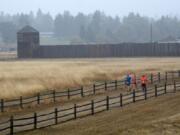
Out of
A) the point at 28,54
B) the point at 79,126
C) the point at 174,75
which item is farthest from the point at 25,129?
the point at 28,54

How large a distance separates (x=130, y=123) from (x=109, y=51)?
96.9m

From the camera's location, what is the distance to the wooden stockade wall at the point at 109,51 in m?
115

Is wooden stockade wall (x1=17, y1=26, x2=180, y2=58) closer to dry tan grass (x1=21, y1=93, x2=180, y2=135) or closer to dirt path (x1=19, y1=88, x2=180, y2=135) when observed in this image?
dry tan grass (x1=21, y1=93, x2=180, y2=135)

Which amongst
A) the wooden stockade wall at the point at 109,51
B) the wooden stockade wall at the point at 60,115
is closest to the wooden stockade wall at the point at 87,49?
the wooden stockade wall at the point at 109,51

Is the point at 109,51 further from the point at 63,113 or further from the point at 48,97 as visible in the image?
the point at 63,113

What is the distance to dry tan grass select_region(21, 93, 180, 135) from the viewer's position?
2123 cm

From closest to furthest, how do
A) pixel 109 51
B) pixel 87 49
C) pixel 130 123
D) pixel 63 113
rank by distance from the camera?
pixel 130 123 → pixel 63 113 → pixel 109 51 → pixel 87 49

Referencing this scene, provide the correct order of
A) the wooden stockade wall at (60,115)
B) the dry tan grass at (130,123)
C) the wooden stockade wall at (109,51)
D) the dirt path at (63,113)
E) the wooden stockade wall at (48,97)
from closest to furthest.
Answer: the dry tan grass at (130,123) → the wooden stockade wall at (60,115) → the dirt path at (63,113) → the wooden stockade wall at (48,97) → the wooden stockade wall at (109,51)

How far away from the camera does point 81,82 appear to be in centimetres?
4666

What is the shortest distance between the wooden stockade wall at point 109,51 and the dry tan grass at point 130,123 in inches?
3396

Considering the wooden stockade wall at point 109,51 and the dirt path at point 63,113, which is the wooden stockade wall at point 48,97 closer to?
the dirt path at point 63,113

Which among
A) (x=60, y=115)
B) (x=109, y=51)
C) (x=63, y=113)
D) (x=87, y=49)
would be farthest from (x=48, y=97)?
(x=87, y=49)

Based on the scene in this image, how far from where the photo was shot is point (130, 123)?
23172mm

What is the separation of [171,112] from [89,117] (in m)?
4.59
